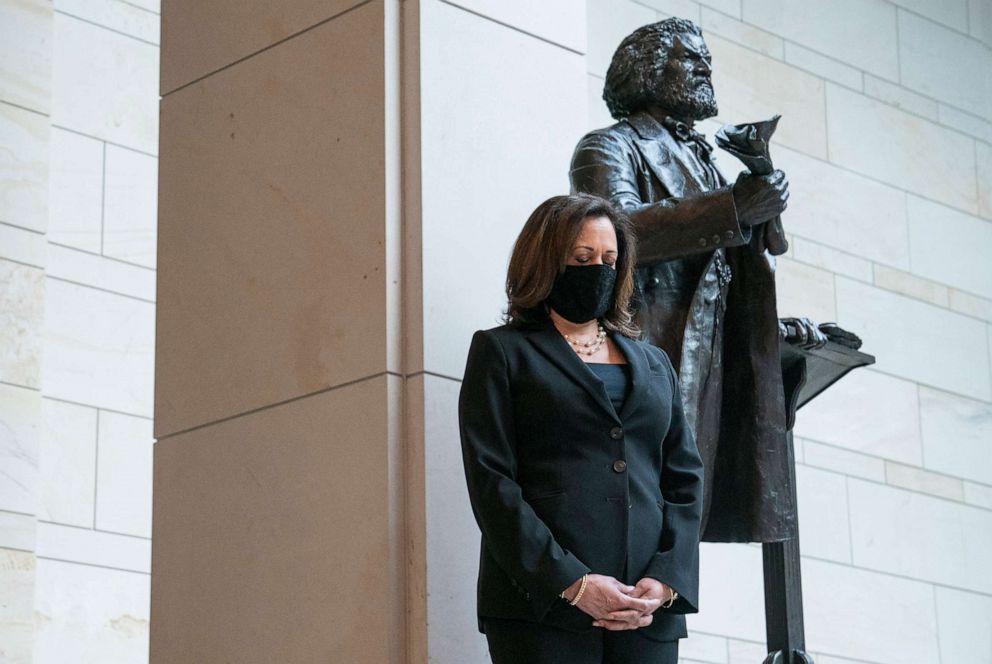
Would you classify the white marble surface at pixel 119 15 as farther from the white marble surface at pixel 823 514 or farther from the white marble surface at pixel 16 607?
the white marble surface at pixel 823 514

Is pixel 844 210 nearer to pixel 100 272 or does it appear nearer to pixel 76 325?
pixel 100 272

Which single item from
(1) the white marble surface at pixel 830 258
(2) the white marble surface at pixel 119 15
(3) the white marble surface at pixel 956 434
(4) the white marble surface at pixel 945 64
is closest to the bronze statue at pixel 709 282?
(2) the white marble surface at pixel 119 15

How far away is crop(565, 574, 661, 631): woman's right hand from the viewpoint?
4.11 m

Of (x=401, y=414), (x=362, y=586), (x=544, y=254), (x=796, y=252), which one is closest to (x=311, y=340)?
(x=401, y=414)

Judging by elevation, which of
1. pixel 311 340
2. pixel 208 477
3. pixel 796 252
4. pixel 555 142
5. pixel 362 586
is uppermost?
pixel 796 252

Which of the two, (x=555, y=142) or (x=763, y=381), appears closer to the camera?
(x=763, y=381)

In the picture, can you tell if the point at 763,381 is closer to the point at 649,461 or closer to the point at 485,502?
the point at 649,461

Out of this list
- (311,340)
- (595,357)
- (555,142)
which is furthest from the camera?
(555,142)

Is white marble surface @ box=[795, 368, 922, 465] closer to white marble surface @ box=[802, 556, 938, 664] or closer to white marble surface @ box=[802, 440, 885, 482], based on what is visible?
white marble surface @ box=[802, 440, 885, 482]

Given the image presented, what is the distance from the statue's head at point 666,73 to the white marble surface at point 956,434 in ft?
19.5

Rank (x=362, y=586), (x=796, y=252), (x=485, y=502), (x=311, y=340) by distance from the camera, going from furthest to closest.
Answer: (x=796, y=252)
(x=311, y=340)
(x=362, y=586)
(x=485, y=502)

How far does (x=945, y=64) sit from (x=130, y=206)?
5.85 meters

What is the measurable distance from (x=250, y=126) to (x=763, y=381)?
1.76 meters

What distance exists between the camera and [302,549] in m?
5.19
